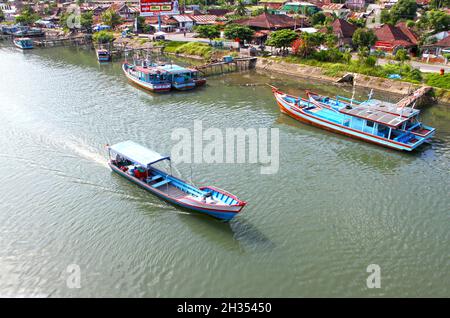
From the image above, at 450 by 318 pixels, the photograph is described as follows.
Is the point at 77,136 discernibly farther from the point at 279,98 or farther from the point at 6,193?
the point at 279,98

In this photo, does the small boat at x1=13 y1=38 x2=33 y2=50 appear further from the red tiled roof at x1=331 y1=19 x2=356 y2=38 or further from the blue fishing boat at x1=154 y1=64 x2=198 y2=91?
the red tiled roof at x1=331 y1=19 x2=356 y2=38

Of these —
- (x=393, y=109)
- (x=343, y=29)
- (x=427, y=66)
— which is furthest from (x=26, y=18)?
(x=393, y=109)

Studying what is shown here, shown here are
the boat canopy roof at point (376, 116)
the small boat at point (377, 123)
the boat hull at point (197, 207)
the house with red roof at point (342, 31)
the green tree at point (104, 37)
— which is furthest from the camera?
the green tree at point (104, 37)

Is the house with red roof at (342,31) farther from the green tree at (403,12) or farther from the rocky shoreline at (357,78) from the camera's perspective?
the green tree at (403,12)

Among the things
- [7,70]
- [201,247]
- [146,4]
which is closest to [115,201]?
[201,247]

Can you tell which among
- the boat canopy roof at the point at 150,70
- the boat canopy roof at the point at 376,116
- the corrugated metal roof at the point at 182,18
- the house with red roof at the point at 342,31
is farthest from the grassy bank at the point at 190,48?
the boat canopy roof at the point at 376,116

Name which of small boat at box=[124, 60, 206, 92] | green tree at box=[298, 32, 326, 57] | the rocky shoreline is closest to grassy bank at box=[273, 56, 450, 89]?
the rocky shoreline

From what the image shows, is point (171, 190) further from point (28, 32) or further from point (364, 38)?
point (28, 32)
